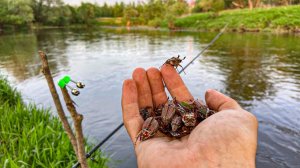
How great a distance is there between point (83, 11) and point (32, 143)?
113 metres

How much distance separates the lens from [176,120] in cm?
429

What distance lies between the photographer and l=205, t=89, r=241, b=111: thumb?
14.9 ft

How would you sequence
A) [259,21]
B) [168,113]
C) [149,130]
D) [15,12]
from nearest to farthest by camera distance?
1. [149,130]
2. [168,113]
3. [259,21]
4. [15,12]

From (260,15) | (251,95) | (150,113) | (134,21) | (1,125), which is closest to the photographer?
(150,113)

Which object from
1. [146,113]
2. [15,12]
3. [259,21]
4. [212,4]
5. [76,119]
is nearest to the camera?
[76,119]

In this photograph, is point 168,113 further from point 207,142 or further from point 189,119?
point 207,142

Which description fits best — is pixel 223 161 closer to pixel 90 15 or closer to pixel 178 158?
pixel 178 158

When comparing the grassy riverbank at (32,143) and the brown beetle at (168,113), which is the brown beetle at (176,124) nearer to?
the brown beetle at (168,113)

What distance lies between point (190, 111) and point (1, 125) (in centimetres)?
552

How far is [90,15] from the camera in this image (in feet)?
375

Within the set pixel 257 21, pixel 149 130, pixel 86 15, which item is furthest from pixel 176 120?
pixel 86 15

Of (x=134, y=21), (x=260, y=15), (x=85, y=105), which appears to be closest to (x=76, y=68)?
(x=85, y=105)

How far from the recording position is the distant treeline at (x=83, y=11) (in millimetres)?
74812

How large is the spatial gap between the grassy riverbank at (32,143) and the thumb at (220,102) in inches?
108
